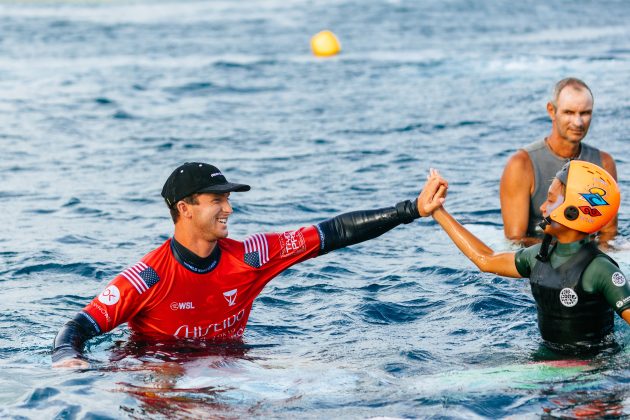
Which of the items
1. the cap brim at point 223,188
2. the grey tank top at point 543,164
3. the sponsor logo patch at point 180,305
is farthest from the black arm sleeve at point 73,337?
the grey tank top at point 543,164

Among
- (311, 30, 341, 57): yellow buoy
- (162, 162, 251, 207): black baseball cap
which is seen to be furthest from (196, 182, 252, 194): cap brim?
(311, 30, 341, 57): yellow buoy

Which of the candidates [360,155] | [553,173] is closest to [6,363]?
[553,173]

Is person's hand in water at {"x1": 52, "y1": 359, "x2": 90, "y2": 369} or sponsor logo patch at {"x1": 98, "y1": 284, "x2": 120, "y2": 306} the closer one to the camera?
person's hand in water at {"x1": 52, "y1": 359, "x2": 90, "y2": 369}

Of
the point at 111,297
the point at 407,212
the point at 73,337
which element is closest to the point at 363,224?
the point at 407,212

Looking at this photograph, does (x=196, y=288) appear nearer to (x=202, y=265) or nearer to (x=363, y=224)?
(x=202, y=265)

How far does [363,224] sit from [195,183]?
1.30 m

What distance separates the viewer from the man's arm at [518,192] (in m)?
9.70

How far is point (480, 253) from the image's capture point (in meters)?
7.58

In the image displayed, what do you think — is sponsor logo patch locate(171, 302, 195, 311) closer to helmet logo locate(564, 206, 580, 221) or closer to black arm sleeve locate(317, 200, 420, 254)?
black arm sleeve locate(317, 200, 420, 254)

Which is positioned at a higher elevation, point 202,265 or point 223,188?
point 223,188

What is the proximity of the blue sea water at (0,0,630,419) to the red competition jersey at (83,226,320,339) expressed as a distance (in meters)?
0.21

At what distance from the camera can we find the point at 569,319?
7223mm

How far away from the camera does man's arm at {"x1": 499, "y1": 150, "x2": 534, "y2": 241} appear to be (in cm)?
970

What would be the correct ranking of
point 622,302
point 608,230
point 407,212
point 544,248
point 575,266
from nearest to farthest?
point 622,302
point 575,266
point 544,248
point 407,212
point 608,230
